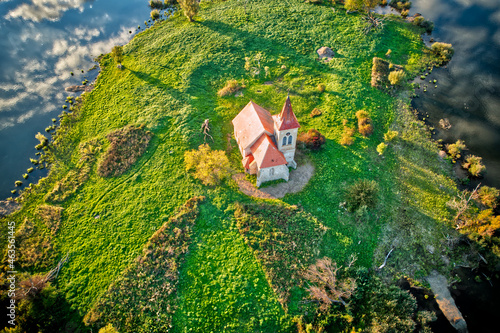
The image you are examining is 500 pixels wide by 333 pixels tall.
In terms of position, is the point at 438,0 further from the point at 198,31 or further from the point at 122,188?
the point at 122,188

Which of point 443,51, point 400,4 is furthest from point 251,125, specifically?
point 400,4

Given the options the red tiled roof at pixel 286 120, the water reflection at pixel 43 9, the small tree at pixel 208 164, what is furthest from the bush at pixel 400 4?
the water reflection at pixel 43 9

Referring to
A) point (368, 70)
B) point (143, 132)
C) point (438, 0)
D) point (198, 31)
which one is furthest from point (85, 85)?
point (438, 0)

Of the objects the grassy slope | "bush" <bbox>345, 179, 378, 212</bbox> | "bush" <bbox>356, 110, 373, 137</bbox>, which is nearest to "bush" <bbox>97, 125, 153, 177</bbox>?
the grassy slope

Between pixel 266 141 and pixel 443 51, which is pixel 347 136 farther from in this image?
pixel 443 51

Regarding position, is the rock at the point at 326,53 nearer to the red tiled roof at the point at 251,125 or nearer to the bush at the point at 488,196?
the red tiled roof at the point at 251,125

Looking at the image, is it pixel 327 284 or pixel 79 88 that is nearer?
pixel 327 284
